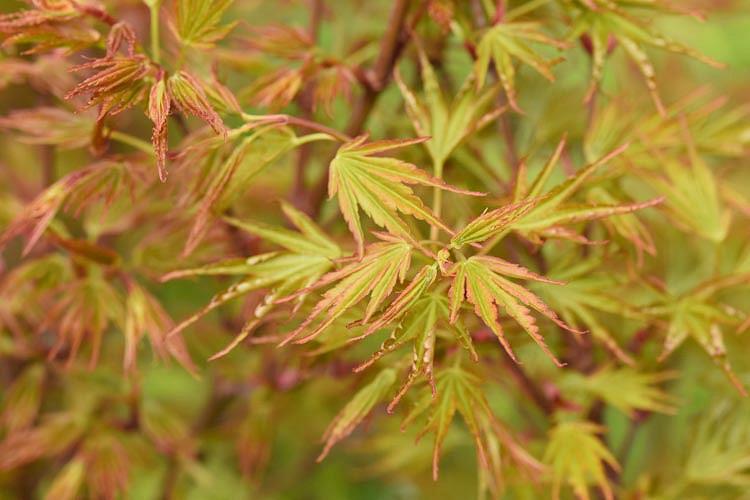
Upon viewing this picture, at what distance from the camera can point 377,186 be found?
634mm

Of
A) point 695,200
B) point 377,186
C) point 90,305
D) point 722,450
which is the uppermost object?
point 377,186

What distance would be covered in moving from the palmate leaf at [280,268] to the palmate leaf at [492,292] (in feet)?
0.44

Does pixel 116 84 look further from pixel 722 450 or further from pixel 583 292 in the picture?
pixel 722 450

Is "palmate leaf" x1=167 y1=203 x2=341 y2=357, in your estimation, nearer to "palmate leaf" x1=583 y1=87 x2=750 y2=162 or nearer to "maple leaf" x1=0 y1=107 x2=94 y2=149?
"maple leaf" x1=0 y1=107 x2=94 y2=149

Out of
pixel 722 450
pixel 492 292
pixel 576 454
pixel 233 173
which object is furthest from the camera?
pixel 722 450

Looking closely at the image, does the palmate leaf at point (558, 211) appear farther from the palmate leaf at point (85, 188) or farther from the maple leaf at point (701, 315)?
the palmate leaf at point (85, 188)

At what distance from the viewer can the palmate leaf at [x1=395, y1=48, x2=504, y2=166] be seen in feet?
2.52

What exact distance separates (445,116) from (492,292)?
0.23 m

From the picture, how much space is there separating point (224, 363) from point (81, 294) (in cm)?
26

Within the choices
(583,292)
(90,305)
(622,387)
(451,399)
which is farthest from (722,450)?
(90,305)

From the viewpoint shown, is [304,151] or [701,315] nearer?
[701,315]

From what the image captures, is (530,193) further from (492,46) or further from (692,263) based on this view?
(692,263)

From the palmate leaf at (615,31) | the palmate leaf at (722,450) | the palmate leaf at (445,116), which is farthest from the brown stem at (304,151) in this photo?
the palmate leaf at (722,450)

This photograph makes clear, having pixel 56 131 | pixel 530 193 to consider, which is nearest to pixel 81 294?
pixel 56 131
